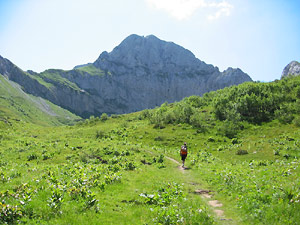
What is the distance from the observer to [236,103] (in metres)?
76.2

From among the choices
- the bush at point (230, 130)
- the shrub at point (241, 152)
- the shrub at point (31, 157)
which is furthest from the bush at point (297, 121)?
the shrub at point (31, 157)

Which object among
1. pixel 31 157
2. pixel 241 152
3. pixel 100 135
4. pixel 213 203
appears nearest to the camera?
pixel 213 203

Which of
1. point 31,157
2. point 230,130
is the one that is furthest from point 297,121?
point 31,157

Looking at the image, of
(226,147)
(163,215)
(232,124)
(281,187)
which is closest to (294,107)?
(232,124)

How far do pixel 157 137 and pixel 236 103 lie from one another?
3250 centimetres

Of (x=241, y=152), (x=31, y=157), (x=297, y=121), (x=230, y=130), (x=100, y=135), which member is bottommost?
(x=31, y=157)

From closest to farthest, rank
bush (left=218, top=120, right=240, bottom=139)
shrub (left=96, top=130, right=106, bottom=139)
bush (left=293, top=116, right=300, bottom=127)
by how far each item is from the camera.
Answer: bush (left=293, top=116, right=300, bottom=127), bush (left=218, top=120, right=240, bottom=139), shrub (left=96, top=130, right=106, bottom=139)

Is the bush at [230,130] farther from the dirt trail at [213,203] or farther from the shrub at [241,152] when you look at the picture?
the dirt trail at [213,203]

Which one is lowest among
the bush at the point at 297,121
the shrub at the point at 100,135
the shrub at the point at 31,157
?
the shrub at the point at 31,157

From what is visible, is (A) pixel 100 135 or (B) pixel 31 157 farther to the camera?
(A) pixel 100 135

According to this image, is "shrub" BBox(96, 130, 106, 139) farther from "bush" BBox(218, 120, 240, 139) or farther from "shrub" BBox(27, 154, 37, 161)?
"bush" BBox(218, 120, 240, 139)

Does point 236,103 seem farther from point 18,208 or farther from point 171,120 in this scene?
point 18,208

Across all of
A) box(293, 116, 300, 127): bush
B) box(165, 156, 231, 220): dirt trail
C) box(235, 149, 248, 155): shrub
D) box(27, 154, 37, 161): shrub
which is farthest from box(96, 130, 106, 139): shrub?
box(165, 156, 231, 220): dirt trail

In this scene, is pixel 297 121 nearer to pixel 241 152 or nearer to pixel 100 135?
pixel 241 152
